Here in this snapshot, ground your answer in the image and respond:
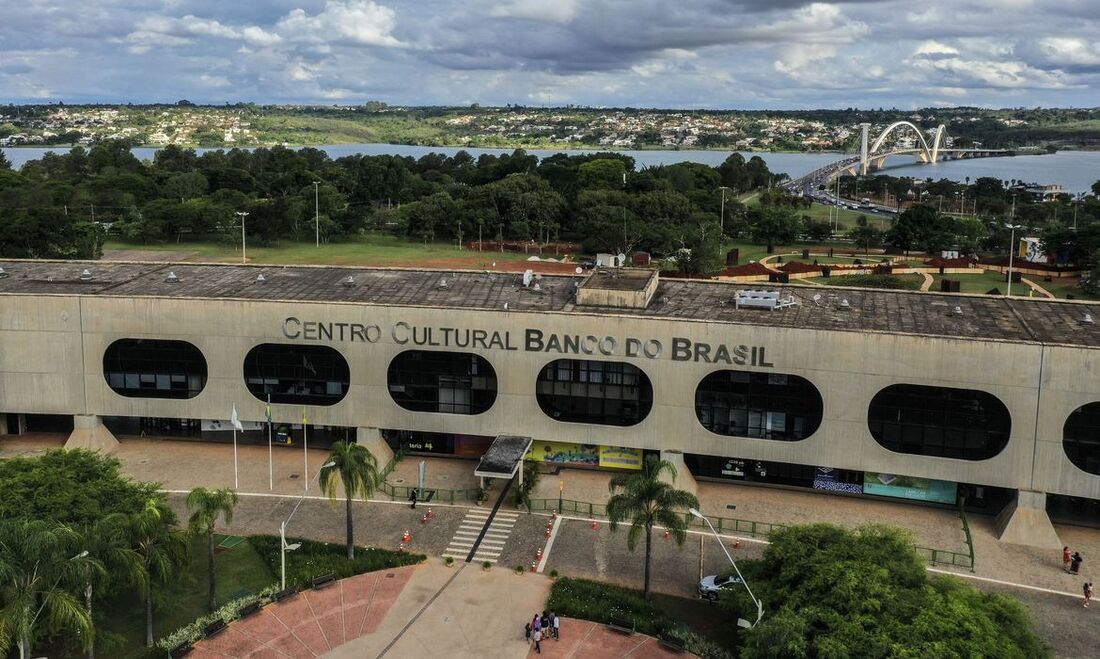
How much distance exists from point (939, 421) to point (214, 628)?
35.3m

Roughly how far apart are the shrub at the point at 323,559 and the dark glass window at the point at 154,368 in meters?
14.6

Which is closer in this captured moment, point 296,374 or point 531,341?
point 531,341

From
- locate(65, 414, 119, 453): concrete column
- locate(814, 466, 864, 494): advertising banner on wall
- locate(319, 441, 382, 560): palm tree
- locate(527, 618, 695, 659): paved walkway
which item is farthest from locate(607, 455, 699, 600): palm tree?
locate(65, 414, 119, 453): concrete column

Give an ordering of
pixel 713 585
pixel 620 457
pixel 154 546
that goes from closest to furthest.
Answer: pixel 154 546, pixel 713 585, pixel 620 457

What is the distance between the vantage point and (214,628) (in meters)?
35.8

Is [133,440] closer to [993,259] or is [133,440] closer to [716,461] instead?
[716,461]

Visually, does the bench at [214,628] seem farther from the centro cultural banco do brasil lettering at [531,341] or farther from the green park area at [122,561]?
the centro cultural banco do brasil lettering at [531,341]

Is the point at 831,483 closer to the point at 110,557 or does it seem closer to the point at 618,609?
the point at 618,609

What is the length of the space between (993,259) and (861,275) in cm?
2935

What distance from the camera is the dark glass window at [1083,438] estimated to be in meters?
44.3

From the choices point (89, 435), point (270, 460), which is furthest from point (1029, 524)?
point (89, 435)

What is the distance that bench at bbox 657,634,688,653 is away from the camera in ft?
116

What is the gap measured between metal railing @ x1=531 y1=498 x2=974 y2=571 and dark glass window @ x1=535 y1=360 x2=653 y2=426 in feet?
16.9

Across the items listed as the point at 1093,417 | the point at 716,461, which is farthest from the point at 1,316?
the point at 1093,417
